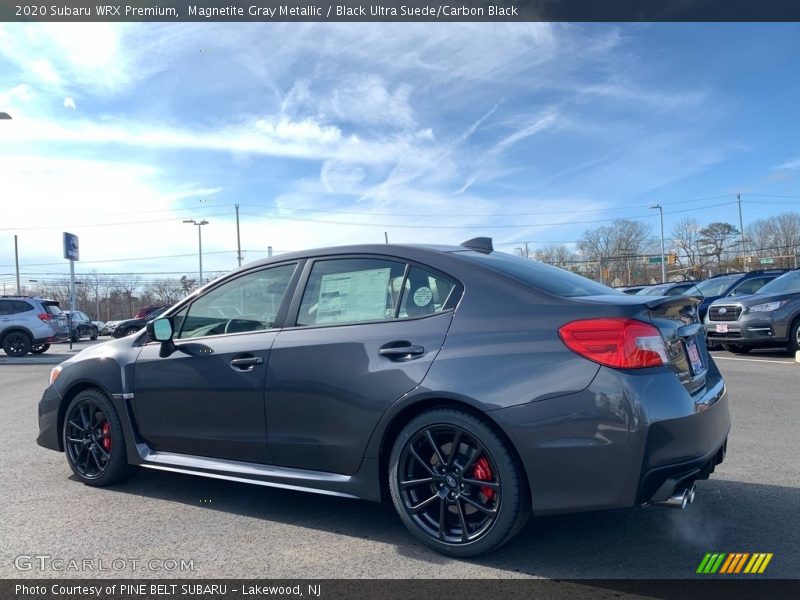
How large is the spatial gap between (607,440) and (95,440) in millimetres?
3578

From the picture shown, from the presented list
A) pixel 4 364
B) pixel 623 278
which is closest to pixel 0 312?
pixel 4 364

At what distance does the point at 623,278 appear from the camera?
234ft

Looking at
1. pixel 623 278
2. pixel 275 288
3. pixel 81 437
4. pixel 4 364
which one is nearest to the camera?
pixel 275 288

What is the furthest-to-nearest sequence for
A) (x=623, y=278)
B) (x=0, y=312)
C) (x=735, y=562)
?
(x=623, y=278), (x=0, y=312), (x=735, y=562)

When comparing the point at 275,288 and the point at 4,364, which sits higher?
the point at 275,288

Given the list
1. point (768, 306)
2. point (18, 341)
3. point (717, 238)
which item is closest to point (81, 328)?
point (18, 341)

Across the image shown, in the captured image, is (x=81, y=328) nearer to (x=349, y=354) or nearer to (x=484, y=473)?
(x=349, y=354)

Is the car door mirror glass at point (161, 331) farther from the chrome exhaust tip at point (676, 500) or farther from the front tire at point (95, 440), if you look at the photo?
the chrome exhaust tip at point (676, 500)

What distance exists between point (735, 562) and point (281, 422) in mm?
2466

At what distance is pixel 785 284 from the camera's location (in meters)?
12.4

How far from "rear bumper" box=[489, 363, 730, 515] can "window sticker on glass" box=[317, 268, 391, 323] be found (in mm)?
1005

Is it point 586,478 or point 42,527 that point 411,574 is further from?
point 42,527

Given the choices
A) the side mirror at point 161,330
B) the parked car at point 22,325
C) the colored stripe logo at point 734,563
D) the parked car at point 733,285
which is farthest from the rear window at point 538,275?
the parked car at point 22,325

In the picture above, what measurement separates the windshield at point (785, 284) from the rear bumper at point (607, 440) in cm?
1097
